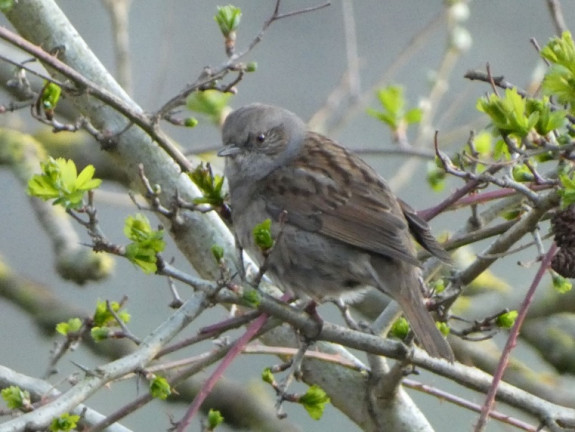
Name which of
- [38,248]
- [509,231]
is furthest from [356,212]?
[38,248]

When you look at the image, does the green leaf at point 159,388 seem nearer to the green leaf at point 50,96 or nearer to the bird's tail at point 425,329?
the bird's tail at point 425,329

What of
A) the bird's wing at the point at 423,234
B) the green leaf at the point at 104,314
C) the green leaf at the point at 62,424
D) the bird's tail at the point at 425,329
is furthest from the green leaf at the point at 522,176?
the green leaf at the point at 62,424

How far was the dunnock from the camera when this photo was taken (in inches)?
157

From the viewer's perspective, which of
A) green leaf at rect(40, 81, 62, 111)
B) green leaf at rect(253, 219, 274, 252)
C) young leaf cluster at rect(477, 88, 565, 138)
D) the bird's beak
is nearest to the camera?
young leaf cluster at rect(477, 88, 565, 138)

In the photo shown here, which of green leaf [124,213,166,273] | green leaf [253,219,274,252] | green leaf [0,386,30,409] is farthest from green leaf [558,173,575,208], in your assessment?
green leaf [0,386,30,409]

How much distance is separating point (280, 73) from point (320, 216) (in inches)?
141

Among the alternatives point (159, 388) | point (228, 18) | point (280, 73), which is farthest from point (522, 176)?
point (280, 73)

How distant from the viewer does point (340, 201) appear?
13.9ft

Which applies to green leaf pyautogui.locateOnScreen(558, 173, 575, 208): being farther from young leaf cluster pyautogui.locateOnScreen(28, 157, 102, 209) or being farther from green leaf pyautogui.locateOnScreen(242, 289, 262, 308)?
young leaf cluster pyautogui.locateOnScreen(28, 157, 102, 209)

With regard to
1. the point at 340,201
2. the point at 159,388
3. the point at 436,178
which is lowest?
the point at 159,388

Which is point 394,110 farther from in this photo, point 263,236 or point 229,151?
point 263,236

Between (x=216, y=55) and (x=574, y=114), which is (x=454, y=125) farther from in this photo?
(x=574, y=114)

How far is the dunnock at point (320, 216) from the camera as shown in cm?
399

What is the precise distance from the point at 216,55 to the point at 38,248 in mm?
1869
